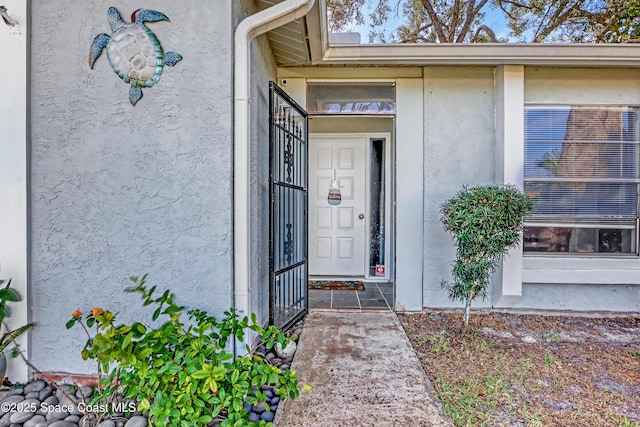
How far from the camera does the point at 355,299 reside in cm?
407

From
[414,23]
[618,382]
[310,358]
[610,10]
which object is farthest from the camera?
[414,23]

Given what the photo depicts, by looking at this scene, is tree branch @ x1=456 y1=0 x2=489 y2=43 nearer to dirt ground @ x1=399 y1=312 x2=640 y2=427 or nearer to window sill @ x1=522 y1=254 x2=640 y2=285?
window sill @ x1=522 y1=254 x2=640 y2=285

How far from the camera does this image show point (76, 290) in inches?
86.3

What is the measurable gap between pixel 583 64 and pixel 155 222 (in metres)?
4.06

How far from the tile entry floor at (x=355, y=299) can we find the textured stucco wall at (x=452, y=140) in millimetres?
731

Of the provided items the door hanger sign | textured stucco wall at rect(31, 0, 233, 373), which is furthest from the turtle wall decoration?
the door hanger sign

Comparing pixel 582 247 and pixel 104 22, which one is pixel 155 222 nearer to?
pixel 104 22

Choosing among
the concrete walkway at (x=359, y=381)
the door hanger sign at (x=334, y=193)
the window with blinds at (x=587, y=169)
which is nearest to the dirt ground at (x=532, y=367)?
the concrete walkway at (x=359, y=381)

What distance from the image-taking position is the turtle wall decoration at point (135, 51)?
83.4 inches

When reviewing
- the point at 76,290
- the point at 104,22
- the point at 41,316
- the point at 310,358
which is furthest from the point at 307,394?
the point at 104,22

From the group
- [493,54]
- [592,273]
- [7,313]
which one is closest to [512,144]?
[493,54]

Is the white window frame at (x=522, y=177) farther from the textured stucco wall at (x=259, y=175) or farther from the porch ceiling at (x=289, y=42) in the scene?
the textured stucco wall at (x=259, y=175)

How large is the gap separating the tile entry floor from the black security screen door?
0.50 m

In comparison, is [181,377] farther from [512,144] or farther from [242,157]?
[512,144]
